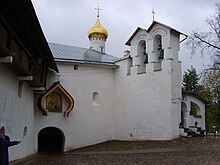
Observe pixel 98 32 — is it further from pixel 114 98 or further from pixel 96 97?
pixel 96 97

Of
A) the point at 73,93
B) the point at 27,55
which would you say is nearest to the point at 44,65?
the point at 73,93

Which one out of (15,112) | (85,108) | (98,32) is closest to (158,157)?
(15,112)

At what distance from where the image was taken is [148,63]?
2062 cm

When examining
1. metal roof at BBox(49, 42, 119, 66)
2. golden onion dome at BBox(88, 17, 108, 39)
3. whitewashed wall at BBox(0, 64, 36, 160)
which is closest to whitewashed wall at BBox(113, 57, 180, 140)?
metal roof at BBox(49, 42, 119, 66)

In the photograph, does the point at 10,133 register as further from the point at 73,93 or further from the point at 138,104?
the point at 138,104

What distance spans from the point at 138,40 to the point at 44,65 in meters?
6.95

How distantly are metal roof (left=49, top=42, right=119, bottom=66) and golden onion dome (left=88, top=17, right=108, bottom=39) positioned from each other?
4.22 meters

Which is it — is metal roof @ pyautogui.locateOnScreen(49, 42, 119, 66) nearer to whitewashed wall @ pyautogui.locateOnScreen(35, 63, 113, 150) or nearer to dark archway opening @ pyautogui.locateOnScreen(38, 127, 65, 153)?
whitewashed wall @ pyautogui.locateOnScreen(35, 63, 113, 150)

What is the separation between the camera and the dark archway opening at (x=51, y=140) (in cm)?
2064

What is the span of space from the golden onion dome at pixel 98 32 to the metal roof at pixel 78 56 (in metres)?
4.22

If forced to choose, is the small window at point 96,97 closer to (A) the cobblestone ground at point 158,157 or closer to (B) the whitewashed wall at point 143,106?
(B) the whitewashed wall at point 143,106

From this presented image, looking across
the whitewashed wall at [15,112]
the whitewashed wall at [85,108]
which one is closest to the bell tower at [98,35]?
the whitewashed wall at [85,108]

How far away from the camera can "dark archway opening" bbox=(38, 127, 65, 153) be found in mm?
20641

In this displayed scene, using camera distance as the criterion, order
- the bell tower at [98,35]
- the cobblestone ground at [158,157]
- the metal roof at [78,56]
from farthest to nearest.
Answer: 1. the bell tower at [98,35]
2. the metal roof at [78,56]
3. the cobblestone ground at [158,157]
